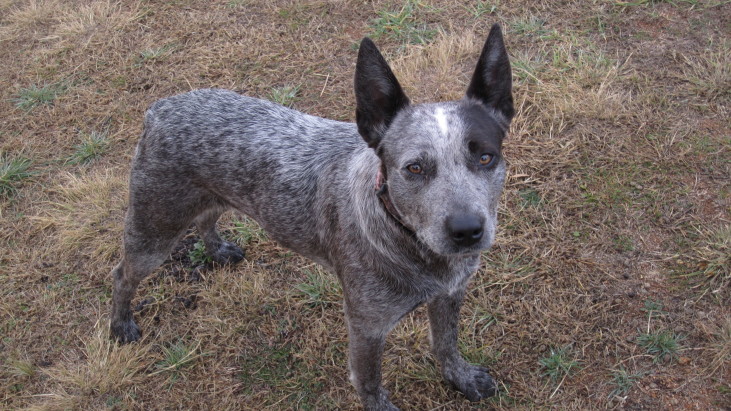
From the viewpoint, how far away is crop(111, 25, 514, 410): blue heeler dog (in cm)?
299

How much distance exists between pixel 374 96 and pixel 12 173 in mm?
4389

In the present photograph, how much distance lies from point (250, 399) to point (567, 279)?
2449 mm

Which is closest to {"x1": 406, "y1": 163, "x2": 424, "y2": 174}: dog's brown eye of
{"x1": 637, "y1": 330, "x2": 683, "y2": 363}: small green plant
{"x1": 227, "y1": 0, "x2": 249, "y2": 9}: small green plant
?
{"x1": 637, "y1": 330, "x2": 683, "y2": 363}: small green plant

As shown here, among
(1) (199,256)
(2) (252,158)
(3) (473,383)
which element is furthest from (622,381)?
(1) (199,256)

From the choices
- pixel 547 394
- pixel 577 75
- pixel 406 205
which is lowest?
pixel 547 394

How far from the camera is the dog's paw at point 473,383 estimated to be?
4027mm

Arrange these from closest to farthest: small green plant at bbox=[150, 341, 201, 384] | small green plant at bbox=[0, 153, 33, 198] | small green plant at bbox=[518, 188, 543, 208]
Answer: small green plant at bbox=[150, 341, 201, 384]
small green plant at bbox=[518, 188, 543, 208]
small green plant at bbox=[0, 153, 33, 198]

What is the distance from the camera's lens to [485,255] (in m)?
4.73

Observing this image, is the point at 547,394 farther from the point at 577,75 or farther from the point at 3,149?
the point at 3,149

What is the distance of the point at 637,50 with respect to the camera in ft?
19.0

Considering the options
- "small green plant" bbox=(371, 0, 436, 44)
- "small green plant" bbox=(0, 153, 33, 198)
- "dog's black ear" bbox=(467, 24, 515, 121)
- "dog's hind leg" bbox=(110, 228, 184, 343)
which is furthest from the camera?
"small green plant" bbox=(371, 0, 436, 44)

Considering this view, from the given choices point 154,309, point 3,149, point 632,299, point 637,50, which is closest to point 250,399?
point 154,309

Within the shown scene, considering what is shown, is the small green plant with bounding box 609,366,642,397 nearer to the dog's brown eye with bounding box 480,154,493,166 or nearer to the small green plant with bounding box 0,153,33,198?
the dog's brown eye with bounding box 480,154,493,166

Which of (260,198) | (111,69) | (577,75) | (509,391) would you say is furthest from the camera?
(111,69)
